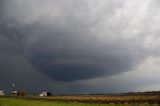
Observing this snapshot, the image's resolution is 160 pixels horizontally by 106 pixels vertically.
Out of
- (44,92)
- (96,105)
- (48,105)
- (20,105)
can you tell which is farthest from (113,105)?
(44,92)

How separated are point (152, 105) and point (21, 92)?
73381 mm

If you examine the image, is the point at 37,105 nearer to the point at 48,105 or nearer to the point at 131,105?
the point at 48,105

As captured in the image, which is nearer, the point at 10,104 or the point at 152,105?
the point at 152,105

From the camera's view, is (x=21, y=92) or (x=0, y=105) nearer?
(x=0, y=105)

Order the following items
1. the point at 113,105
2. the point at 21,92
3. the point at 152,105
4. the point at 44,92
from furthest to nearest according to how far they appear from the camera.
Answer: the point at 44,92 → the point at 21,92 → the point at 113,105 → the point at 152,105

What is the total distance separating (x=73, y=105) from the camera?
7162 centimetres

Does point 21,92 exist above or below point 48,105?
above

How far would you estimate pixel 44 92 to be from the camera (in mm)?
145125

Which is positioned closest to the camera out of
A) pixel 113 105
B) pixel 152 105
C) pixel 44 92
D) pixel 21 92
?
pixel 152 105

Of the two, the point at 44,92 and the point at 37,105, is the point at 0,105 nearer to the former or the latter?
the point at 37,105

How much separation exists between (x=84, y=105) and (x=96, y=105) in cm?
253

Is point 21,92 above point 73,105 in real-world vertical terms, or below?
above

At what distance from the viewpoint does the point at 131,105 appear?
65.7 metres

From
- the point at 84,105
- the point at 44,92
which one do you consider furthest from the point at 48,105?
the point at 44,92
